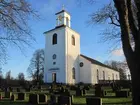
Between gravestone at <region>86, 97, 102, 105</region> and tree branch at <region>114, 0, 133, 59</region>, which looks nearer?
tree branch at <region>114, 0, 133, 59</region>

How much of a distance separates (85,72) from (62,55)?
7806mm

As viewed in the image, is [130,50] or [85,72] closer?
[130,50]

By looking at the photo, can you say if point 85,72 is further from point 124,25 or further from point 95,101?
point 124,25

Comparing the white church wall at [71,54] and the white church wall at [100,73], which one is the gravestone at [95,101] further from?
the white church wall at [100,73]

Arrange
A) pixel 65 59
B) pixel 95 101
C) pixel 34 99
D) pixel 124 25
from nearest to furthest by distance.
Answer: pixel 124 25 → pixel 95 101 → pixel 34 99 → pixel 65 59

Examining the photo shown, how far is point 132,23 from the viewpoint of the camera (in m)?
7.83

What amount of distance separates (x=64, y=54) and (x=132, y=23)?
42.3 metres

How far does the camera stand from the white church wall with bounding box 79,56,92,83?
175ft

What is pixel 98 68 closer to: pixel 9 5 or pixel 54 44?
Result: pixel 54 44

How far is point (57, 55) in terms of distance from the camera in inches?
2015

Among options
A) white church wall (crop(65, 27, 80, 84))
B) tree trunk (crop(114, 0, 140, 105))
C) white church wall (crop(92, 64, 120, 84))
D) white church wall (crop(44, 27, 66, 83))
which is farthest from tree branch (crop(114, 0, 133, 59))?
white church wall (crop(92, 64, 120, 84))

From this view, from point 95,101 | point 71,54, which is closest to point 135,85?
point 95,101

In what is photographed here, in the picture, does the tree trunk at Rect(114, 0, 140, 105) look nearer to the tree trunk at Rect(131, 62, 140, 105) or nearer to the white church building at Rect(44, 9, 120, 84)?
the tree trunk at Rect(131, 62, 140, 105)

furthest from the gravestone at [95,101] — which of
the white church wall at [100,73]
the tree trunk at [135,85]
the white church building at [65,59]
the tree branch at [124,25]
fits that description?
the white church wall at [100,73]
